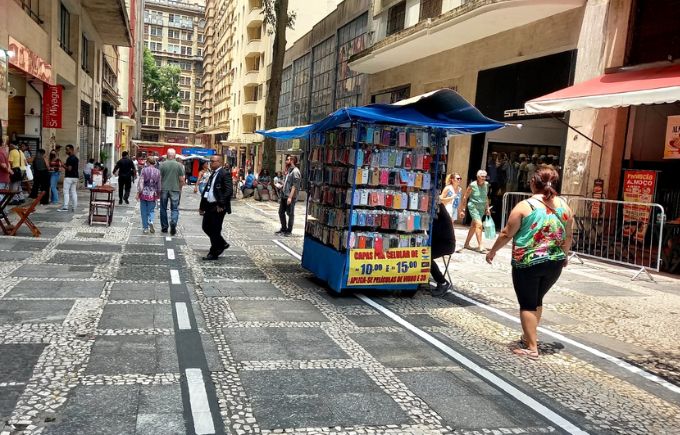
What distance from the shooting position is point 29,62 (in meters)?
15.6

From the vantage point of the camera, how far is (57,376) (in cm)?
421

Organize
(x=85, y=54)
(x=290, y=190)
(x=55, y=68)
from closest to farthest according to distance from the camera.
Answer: (x=290, y=190) < (x=55, y=68) < (x=85, y=54)

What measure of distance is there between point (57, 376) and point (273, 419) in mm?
1733

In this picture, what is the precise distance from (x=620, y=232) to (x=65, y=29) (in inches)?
846

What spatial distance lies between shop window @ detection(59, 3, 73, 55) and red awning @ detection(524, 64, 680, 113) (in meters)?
18.0

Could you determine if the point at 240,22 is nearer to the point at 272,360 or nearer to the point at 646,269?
the point at 646,269

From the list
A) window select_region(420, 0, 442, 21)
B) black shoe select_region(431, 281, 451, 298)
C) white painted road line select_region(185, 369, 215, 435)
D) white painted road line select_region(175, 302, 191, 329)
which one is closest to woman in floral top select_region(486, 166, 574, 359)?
black shoe select_region(431, 281, 451, 298)

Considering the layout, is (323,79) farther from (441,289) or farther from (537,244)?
(537,244)

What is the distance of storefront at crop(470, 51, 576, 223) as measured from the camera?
608 inches

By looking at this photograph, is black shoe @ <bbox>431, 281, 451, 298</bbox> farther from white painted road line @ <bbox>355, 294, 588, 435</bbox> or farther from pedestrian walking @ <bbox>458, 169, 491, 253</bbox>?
pedestrian walking @ <bbox>458, 169, 491, 253</bbox>

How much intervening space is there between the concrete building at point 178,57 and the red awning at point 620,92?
342 feet

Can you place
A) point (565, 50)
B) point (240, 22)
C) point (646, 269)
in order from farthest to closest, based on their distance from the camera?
point (240, 22) → point (565, 50) → point (646, 269)

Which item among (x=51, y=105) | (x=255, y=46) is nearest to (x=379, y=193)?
(x=51, y=105)

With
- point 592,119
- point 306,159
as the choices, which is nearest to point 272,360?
point 306,159
